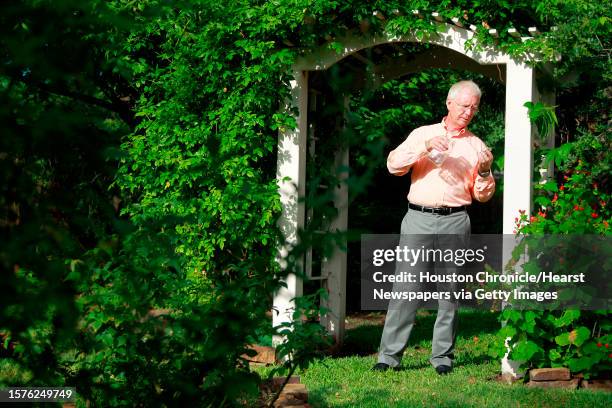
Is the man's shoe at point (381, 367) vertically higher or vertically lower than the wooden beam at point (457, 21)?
lower

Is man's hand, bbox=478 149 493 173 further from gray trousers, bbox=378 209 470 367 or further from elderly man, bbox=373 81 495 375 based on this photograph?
gray trousers, bbox=378 209 470 367

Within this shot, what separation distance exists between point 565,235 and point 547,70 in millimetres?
1333

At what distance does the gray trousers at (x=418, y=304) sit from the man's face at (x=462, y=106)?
1.96ft

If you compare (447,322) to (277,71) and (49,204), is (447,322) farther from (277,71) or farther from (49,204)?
(49,204)

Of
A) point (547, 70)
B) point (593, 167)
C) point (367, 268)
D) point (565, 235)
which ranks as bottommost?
point (367, 268)

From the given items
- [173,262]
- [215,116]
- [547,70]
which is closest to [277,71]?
[215,116]

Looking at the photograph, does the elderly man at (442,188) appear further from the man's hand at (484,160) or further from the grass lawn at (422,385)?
the grass lawn at (422,385)

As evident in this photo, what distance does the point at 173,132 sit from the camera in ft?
18.0

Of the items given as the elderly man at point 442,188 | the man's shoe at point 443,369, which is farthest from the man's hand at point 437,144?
the man's shoe at point 443,369

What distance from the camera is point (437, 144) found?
490cm

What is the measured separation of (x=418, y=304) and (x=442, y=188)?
0.80m

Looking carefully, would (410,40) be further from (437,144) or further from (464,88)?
(437,144)

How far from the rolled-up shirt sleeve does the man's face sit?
0.24 meters

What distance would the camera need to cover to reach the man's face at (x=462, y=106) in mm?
5023
